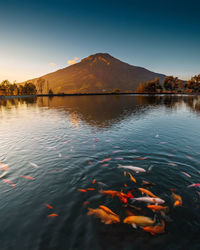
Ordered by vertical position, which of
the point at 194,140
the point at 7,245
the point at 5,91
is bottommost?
the point at 7,245

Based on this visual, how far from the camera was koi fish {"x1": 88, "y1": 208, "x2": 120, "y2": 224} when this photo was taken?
5.51 m

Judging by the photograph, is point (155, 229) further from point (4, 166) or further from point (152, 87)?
point (152, 87)

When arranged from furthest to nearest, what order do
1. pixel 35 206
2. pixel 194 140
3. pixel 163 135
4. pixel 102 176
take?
1. pixel 163 135
2. pixel 194 140
3. pixel 102 176
4. pixel 35 206

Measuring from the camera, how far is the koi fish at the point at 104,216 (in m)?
5.51

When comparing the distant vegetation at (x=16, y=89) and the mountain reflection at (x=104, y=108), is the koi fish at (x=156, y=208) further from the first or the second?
the distant vegetation at (x=16, y=89)

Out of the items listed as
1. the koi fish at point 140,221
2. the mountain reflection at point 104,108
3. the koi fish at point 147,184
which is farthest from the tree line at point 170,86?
the koi fish at point 140,221

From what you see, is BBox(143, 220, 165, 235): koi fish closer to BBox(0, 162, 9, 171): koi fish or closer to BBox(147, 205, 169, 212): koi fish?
BBox(147, 205, 169, 212): koi fish

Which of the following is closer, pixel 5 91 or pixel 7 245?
pixel 7 245

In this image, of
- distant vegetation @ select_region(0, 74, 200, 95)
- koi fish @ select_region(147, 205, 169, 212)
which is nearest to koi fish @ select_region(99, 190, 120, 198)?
koi fish @ select_region(147, 205, 169, 212)

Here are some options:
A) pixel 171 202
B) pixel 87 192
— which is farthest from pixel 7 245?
pixel 171 202

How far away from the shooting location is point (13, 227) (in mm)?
5430

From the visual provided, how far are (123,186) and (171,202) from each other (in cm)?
240

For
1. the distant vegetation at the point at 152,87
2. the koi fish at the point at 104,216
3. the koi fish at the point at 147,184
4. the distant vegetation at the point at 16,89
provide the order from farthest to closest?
the distant vegetation at the point at 16,89
the distant vegetation at the point at 152,87
the koi fish at the point at 147,184
the koi fish at the point at 104,216

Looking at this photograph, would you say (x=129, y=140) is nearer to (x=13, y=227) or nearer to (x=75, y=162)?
(x=75, y=162)
